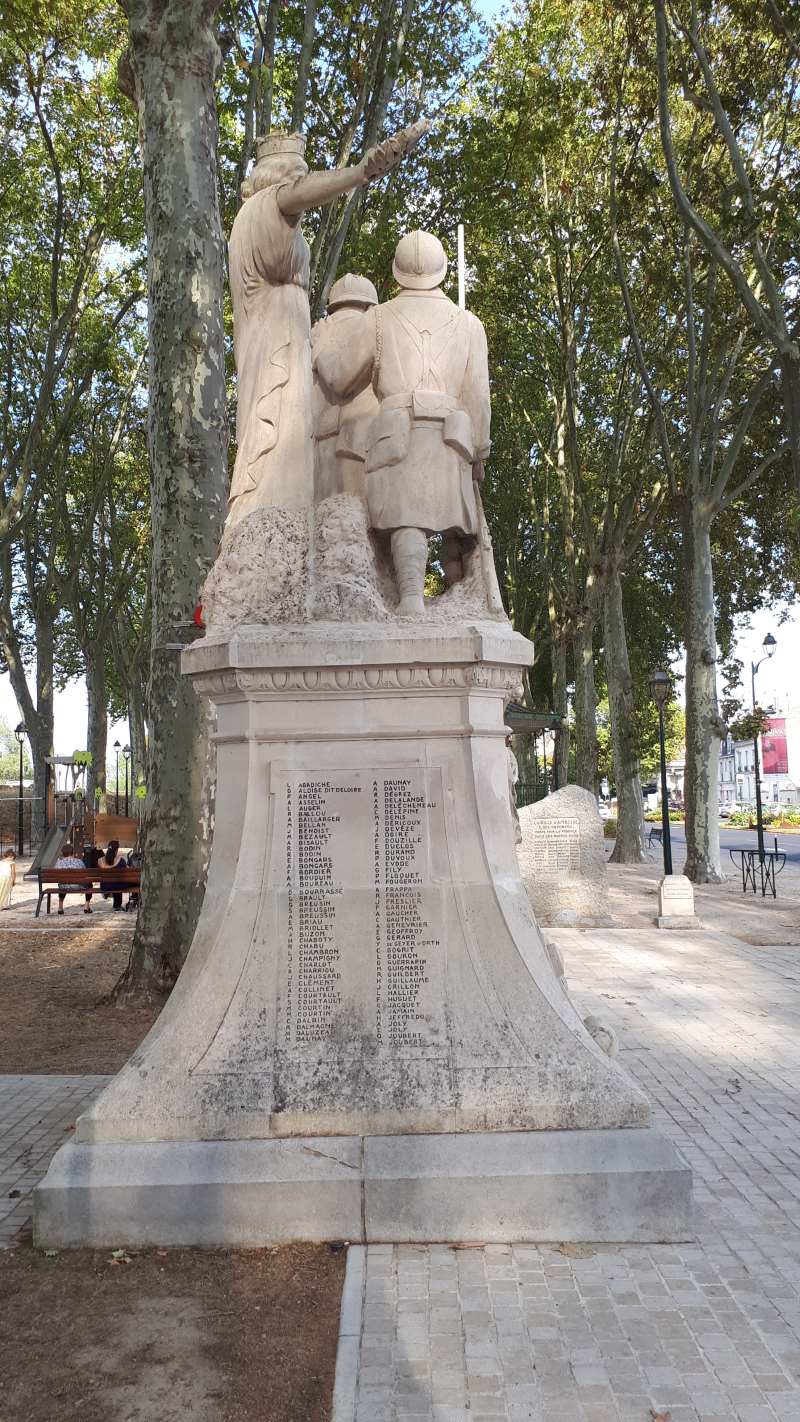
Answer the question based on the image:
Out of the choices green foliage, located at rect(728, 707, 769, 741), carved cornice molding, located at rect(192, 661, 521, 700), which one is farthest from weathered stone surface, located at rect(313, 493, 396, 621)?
green foliage, located at rect(728, 707, 769, 741)

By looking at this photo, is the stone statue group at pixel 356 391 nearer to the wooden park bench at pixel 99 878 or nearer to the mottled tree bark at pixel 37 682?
the wooden park bench at pixel 99 878

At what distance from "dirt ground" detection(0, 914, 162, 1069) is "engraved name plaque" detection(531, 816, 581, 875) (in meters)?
5.77

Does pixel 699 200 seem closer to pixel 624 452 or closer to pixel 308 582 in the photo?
pixel 624 452

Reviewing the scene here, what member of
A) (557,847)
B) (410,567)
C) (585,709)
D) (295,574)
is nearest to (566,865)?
(557,847)

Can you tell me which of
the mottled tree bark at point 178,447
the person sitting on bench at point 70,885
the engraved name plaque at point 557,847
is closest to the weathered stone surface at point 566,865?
the engraved name plaque at point 557,847

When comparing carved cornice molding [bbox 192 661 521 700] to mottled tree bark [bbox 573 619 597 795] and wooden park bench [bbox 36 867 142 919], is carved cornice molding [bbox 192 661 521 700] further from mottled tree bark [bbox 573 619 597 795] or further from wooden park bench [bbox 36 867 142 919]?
mottled tree bark [bbox 573 619 597 795]

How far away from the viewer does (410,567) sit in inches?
197

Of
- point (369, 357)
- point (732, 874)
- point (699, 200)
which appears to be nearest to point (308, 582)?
point (369, 357)

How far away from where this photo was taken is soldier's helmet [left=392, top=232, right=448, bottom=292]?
5234mm

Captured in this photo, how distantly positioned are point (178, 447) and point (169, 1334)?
6.74 metres

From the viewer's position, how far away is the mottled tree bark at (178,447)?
8711mm

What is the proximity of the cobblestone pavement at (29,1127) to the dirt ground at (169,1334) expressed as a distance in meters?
0.50

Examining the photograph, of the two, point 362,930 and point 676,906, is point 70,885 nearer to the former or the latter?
point 676,906

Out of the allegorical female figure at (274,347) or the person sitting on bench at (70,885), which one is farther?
the person sitting on bench at (70,885)
